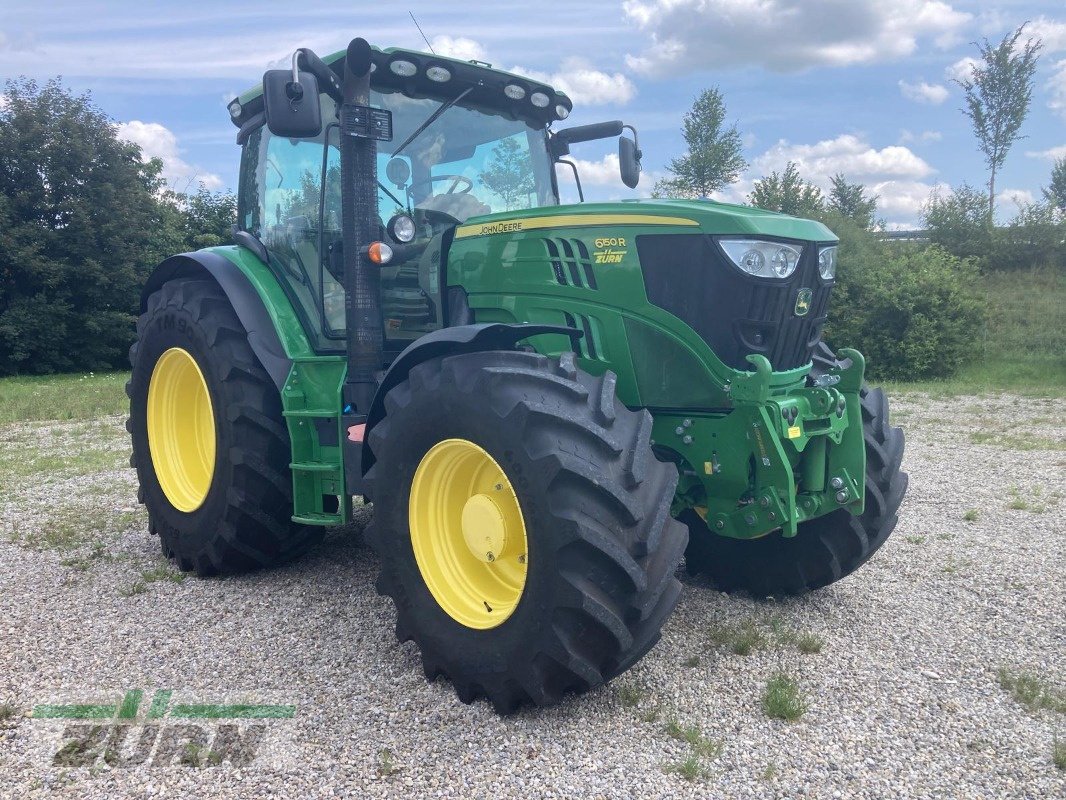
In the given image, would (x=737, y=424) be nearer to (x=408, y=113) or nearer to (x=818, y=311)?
(x=818, y=311)

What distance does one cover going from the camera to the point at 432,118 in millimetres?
4395

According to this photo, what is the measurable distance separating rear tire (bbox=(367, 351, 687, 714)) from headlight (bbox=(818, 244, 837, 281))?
3.93 feet

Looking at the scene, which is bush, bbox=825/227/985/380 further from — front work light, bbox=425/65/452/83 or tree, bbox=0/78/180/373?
tree, bbox=0/78/180/373

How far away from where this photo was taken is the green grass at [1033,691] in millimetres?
3180

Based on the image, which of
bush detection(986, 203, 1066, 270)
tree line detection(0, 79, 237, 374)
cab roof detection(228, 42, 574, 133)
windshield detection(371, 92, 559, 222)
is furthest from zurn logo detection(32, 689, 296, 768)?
bush detection(986, 203, 1066, 270)

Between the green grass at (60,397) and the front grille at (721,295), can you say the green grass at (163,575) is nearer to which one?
the front grille at (721,295)

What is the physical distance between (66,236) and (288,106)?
72.3ft

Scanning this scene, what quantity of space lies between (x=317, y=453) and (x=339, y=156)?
1591 mm

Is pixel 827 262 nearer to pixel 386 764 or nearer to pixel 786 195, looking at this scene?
pixel 386 764

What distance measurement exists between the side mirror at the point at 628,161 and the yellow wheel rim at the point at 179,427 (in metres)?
2.88

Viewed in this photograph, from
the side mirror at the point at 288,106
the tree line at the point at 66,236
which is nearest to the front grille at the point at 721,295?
the side mirror at the point at 288,106

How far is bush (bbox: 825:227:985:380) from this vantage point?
17938 millimetres

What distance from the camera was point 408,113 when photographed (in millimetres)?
4367

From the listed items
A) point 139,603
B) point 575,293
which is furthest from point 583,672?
point 139,603
